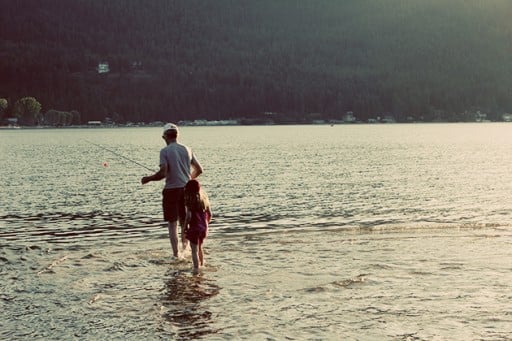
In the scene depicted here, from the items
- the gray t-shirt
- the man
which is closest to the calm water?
the man

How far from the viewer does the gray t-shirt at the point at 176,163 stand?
14.8m

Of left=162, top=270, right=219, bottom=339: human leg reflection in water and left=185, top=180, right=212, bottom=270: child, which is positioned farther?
left=185, top=180, right=212, bottom=270: child

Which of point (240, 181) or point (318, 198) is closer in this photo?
point (318, 198)

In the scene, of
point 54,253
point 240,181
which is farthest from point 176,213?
point 240,181

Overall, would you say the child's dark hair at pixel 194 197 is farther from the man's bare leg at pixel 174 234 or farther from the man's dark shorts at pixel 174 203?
the man's bare leg at pixel 174 234

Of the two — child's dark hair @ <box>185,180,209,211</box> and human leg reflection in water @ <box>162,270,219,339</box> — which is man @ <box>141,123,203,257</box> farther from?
human leg reflection in water @ <box>162,270,219,339</box>

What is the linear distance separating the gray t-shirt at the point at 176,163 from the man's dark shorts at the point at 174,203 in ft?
0.43

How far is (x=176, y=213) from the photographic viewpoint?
49.8 ft

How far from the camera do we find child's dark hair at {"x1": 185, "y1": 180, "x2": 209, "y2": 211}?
14250 mm

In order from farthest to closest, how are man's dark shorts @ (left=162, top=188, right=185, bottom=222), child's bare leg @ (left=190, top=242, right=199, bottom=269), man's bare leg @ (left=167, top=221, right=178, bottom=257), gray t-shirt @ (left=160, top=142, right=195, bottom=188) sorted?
man's bare leg @ (left=167, top=221, right=178, bottom=257) → man's dark shorts @ (left=162, top=188, right=185, bottom=222) → gray t-shirt @ (left=160, top=142, right=195, bottom=188) → child's bare leg @ (left=190, top=242, right=199, bottom=269)

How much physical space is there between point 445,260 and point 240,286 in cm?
485

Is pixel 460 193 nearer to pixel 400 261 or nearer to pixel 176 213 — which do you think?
pixel 400 261

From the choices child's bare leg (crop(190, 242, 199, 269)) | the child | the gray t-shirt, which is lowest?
child's bare leg (crop(190, 242, 199, 269))

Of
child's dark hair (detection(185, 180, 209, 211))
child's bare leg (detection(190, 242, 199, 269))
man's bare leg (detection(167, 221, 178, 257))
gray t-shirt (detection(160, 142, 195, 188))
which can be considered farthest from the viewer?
man's bare leg (detection(167, 221, 178, 257))
